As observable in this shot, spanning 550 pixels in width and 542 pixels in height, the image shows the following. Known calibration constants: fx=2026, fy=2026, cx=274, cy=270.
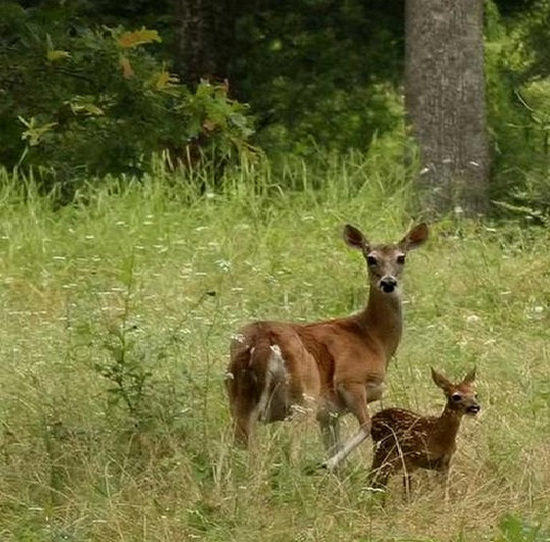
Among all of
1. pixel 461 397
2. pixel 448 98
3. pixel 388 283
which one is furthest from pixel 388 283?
pixel 448 98

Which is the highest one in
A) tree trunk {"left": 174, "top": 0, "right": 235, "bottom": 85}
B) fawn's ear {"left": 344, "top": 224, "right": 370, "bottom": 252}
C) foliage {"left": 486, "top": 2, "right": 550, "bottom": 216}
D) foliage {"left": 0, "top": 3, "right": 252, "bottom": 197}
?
foliage {"left": 0, "top": 3, "right": 252, "bottom": 197}

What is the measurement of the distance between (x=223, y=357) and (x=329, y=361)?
4.43 ft

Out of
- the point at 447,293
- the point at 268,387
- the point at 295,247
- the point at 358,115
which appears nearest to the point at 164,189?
the point at 295,247

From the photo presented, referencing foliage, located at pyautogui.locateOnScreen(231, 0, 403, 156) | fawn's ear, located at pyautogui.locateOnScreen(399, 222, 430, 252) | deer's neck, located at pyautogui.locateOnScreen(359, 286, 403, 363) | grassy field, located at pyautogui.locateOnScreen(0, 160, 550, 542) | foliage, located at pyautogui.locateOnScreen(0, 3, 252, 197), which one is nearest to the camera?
grassy field, located at pyautogui.locateOnScreen(0, 160, 550, 542)

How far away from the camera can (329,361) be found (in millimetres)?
8344

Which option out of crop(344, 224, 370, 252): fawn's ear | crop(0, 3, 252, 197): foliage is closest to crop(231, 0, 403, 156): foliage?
crop(344, 224, 370, 252): fawn's ear

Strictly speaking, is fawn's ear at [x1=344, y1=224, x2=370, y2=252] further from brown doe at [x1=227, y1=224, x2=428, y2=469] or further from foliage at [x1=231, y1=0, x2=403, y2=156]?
foliage at [x1=231, y1=0, x2=403, y2=156]

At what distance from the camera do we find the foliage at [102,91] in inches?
303

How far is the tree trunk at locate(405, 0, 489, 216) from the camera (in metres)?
14.9

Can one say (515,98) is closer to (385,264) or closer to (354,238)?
(354,238)

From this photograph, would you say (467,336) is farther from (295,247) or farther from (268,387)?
(268,387)

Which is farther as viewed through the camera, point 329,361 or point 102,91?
point 329,361

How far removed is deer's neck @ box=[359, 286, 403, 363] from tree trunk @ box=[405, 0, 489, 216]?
19.0ft

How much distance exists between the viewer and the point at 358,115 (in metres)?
17.6
